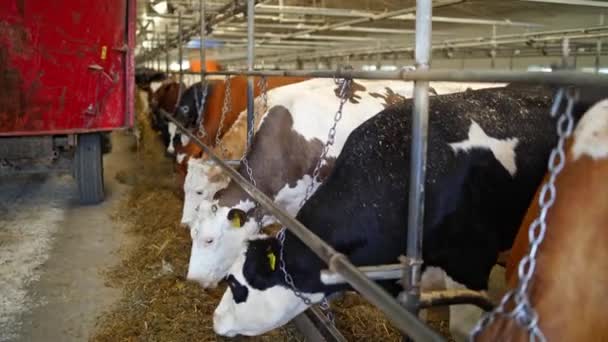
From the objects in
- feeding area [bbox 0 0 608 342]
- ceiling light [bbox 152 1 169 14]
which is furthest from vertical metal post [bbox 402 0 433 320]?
ceiling light [bbox 152 1 169 14]

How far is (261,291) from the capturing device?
7.52 feet

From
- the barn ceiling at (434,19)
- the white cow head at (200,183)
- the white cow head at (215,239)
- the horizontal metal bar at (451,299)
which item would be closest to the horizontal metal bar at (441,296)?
the horizontal metal bar at (451,299)

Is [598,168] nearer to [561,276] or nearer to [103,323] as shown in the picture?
[561,276]

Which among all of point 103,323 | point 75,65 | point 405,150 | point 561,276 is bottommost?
point 103,323

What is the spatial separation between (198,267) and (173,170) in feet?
14.0

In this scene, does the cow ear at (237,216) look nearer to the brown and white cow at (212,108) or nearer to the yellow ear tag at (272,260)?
the yellow ear tag at (272,260)

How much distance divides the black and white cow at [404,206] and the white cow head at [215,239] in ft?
2.75

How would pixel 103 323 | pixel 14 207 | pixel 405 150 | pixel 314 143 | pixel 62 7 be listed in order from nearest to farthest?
pixel 405 150 < pixel 103 323 < pixel 314 143 < pixel 62 7 < pixel 14 207

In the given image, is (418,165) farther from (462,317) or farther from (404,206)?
(462,317)

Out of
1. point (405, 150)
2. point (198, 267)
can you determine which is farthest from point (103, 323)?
point (405, 150)

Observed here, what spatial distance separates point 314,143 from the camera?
3574 mm

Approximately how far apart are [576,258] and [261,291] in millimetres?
1362

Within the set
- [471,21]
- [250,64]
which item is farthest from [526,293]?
[471,21]

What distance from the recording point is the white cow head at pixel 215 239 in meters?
3.28
